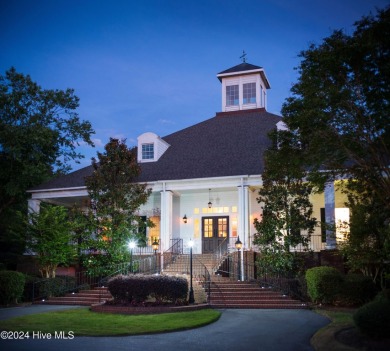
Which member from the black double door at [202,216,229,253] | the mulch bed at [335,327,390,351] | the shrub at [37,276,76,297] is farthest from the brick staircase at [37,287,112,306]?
the mulch bed at [335,327,390,351]

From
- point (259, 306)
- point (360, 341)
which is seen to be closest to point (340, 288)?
point (259, 306)

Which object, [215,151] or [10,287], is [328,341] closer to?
[10,287]

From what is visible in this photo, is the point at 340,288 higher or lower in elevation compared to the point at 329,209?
lower

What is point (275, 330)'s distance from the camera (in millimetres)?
13484

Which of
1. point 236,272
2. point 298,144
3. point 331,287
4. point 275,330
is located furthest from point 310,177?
point 236,272

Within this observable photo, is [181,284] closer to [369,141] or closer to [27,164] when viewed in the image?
[369,141]

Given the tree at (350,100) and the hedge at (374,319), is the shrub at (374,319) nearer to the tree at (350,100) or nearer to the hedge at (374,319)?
the hedge at (374,319)

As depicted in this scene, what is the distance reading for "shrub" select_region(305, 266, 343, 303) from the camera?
1862 cm

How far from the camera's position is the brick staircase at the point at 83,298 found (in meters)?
20.5

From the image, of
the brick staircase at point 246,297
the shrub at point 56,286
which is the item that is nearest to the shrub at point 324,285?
the brick staircase at point 246,297

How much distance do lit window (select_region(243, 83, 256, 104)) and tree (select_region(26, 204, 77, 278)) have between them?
49.8ft

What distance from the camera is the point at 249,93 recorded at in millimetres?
33625

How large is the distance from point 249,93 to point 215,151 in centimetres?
709

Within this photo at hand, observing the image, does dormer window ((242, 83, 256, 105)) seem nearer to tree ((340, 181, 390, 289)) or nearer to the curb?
tree ((340, 181, 390, 289))
